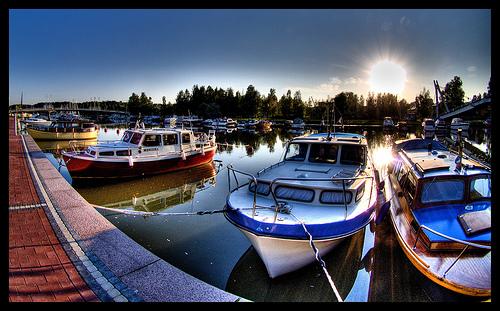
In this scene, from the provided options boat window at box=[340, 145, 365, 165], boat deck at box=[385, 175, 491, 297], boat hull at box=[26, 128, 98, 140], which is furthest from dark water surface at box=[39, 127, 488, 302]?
boat hull at box=[26, 128, 98, 140]

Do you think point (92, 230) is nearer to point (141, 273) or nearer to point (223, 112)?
point (141, 273)

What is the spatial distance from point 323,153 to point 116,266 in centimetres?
758

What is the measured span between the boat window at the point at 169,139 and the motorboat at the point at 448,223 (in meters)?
14.6

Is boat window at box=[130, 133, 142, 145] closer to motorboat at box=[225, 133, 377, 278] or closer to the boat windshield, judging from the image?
the boat windshield

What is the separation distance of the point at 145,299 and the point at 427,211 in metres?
7.18

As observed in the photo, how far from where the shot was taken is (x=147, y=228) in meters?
9.95

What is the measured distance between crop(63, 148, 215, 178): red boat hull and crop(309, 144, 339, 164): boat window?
37.5ft

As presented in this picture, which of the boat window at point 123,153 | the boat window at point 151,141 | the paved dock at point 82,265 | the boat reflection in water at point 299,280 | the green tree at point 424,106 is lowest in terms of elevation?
the boat reflection in water at point 299,280

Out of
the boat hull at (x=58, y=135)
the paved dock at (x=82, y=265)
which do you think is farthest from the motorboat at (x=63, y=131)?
the paved dock at (x=82, y=265)

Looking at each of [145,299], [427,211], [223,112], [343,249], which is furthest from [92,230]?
[223,112]

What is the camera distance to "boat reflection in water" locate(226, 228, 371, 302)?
6395 mm

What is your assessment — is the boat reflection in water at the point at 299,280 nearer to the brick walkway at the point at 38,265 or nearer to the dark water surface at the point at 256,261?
the dark water surface at the point at 256,261

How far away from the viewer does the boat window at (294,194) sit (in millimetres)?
7676
